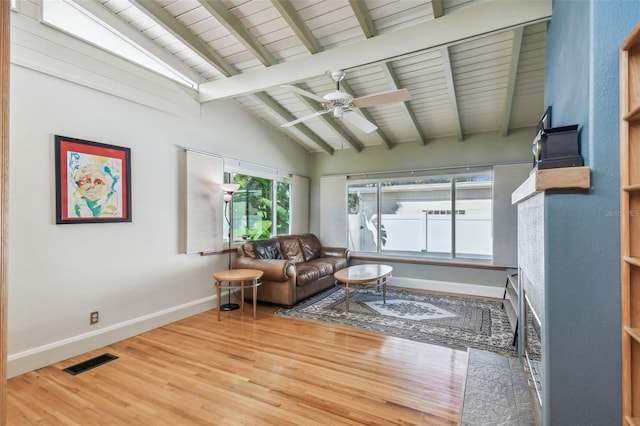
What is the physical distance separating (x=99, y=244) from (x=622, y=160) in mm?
3969

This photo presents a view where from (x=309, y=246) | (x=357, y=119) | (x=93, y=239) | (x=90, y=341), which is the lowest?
(x=90, y=341)

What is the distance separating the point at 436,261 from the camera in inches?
202

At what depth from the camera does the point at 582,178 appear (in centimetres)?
Result: 139

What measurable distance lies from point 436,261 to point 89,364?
4.83 meters

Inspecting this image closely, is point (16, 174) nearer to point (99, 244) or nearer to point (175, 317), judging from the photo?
point (99, 244)

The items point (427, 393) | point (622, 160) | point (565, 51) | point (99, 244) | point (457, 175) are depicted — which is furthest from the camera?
point (457, 175)

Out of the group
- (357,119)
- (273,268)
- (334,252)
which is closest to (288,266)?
(273,268)

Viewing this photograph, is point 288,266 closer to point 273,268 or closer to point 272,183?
point 273,268

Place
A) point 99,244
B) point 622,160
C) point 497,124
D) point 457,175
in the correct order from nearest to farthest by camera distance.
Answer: point 622,160, point 99,244, point 497,124, point 457,175

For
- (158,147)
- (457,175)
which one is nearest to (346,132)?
(457,175)

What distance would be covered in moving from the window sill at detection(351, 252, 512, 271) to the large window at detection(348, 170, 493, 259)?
0.49ft

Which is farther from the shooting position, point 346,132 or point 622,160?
point 346,132

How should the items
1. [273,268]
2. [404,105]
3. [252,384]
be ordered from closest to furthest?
[252,384] → [273,268] → [404,105]

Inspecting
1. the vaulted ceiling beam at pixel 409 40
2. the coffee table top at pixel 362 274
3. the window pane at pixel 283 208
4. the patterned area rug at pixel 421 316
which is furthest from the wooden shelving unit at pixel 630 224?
the window pane at pixel 283 208
